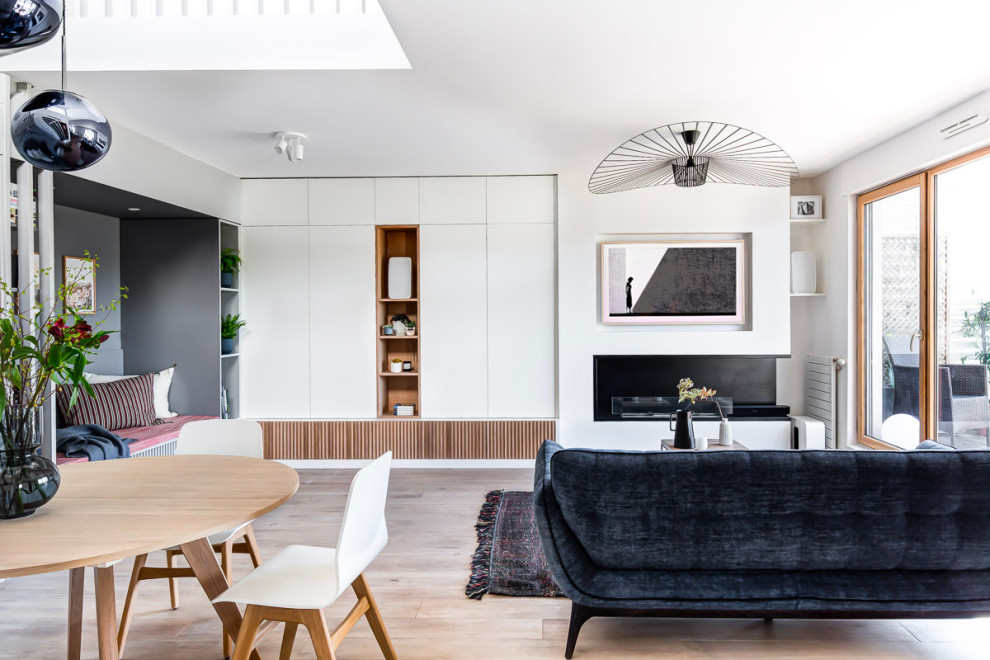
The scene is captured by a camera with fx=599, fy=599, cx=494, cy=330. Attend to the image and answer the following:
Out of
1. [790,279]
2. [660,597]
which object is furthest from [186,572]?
[790,279]

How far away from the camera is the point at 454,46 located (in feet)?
8.74

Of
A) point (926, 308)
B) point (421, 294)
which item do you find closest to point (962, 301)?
point (926, 308)

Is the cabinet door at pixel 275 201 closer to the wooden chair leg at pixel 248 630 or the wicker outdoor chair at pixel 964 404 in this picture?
the wooden chair leg at pixel 248 630

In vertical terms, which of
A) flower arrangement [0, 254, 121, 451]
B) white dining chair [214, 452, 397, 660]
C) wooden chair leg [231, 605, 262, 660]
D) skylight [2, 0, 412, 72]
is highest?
skylight [2, 0, 412, 72]

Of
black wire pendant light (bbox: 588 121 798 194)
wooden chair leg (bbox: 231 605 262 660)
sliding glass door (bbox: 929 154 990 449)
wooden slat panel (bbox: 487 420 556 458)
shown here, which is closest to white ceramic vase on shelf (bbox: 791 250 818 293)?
sliding glass door (bbox: 929 154 990 449)

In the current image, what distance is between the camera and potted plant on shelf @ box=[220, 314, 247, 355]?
4.95 m

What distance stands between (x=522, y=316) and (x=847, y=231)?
8.69ft

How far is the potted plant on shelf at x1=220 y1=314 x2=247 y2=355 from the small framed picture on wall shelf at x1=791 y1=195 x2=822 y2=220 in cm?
473

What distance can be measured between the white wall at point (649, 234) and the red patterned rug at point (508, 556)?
1.24 meters

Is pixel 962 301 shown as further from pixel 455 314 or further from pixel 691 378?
pixel 455 314

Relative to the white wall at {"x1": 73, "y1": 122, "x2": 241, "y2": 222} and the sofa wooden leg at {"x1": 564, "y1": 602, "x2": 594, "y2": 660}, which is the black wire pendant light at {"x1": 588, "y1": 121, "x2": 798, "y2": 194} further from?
the white wall at {"x1": 73, "y1": 122, "x2": 241, "y2": 222}

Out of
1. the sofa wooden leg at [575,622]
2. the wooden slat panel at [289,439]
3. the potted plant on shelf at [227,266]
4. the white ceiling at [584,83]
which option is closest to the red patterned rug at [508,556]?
the sofa wooden leg at [575,622]

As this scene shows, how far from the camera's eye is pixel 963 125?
336 cm

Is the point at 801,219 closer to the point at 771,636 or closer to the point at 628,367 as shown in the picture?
the point at 628,367
